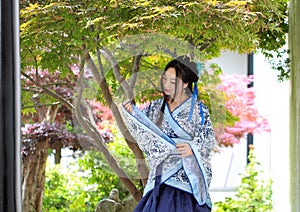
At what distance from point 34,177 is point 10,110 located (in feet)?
6.05

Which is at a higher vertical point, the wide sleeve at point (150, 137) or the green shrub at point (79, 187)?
the wide sleeve at point (150, 137)

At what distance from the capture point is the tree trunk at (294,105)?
3.12 meters

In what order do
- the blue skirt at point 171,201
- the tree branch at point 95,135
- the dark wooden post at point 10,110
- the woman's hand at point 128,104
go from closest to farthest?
the dark wooden post at point 10,110, the blue skirt at point 171,201, the woman's hand at point 128,104, the tree branch at point 95,135

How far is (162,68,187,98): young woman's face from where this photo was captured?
8.62 ft

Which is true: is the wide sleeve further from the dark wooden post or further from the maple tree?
the dark wooden post

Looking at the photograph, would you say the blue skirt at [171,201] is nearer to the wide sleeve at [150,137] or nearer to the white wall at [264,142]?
the wide sleeve at [150,137]

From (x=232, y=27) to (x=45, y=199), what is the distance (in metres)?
2.06

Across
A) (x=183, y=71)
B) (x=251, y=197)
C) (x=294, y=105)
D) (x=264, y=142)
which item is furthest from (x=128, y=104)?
(x=264, y=142)

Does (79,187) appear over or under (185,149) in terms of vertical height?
under

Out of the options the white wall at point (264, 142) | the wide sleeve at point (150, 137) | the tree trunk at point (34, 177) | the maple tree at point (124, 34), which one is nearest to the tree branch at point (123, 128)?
the maple tree at point (124, 34)

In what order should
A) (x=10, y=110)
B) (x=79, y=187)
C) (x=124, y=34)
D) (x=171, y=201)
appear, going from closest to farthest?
(x=10, y=110) < (x=171, y=201) < (x=124, y=34) < (x=79, y=187)

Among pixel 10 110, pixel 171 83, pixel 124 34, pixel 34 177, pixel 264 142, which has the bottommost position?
pixel 34 177

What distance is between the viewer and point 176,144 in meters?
2.59

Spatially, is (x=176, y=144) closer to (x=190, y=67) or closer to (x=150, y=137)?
(x=150, y=137)
